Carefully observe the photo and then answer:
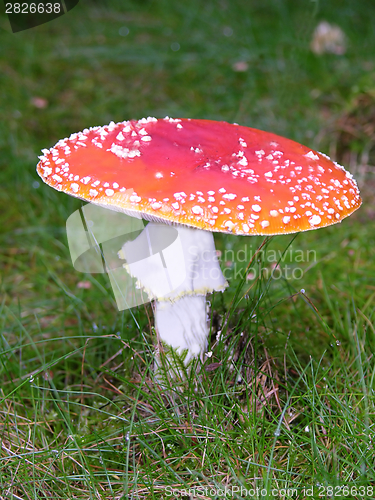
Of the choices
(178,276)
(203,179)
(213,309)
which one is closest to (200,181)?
(203,179)

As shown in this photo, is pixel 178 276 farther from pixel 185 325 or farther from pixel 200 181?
pixel 200 181

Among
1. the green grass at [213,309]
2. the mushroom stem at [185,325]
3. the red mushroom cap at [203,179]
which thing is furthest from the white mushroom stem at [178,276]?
the red mushroom cap at [203,179]

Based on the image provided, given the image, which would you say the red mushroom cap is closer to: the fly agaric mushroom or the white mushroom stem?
the fly agaric mushroom

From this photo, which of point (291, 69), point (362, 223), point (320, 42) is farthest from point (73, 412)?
point (320, 42)

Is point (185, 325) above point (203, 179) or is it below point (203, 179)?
below

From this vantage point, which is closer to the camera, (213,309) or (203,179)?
(203,179)

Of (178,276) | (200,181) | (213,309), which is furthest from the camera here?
(213,309)
